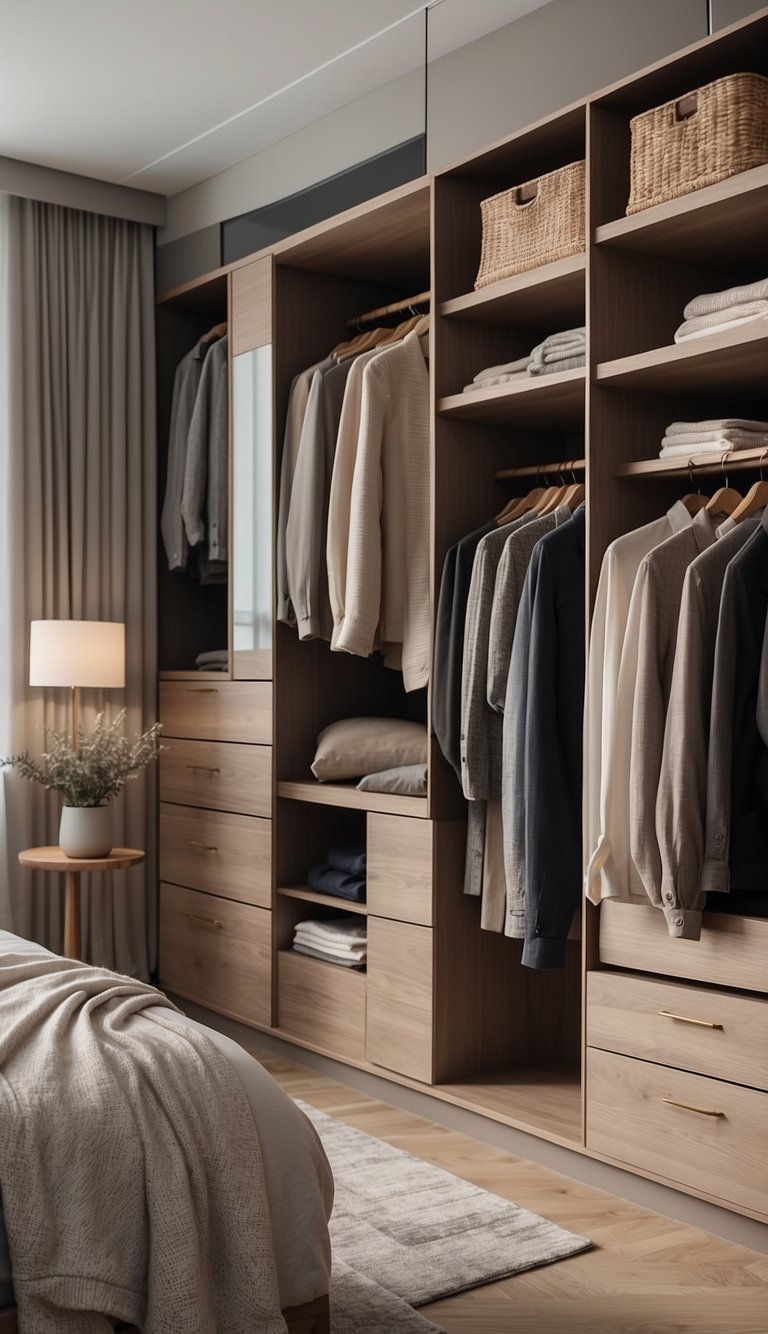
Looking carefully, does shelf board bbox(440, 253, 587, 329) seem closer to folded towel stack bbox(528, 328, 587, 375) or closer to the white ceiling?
folded towel stack bbox(528, 328, 587, 375)

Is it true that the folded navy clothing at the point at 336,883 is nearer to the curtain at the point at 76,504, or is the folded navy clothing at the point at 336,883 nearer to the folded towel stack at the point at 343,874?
the folded towel stack at the point at 343,874

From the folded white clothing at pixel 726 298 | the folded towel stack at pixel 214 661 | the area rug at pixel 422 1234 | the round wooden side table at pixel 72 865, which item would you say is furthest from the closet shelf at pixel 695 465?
the round wooden side table at pixel 72 865

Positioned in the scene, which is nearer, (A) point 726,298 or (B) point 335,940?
(A) point 726,298

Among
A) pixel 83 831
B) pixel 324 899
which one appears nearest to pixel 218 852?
pixel 83 831

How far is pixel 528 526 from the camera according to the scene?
315cm

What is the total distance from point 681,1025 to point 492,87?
93.6 inches

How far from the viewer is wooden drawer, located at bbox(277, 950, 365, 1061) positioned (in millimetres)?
3619

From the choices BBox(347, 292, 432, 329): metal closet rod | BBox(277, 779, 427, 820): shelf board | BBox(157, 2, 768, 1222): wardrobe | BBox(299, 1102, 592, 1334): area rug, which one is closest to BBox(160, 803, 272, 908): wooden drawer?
BBox(157, 2, 768, 1222): wardrobe

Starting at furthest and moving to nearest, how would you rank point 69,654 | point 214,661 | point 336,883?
point 214,661 < point 69,654 < point 336,883

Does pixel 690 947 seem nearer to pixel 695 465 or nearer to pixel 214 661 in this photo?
pixel 695 465

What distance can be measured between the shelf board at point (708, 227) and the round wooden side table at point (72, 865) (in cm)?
234

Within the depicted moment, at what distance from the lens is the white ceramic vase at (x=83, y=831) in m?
4.00

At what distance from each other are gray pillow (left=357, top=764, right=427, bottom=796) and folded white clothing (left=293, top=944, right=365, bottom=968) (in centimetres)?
50

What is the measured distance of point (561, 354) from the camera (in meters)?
3.04
